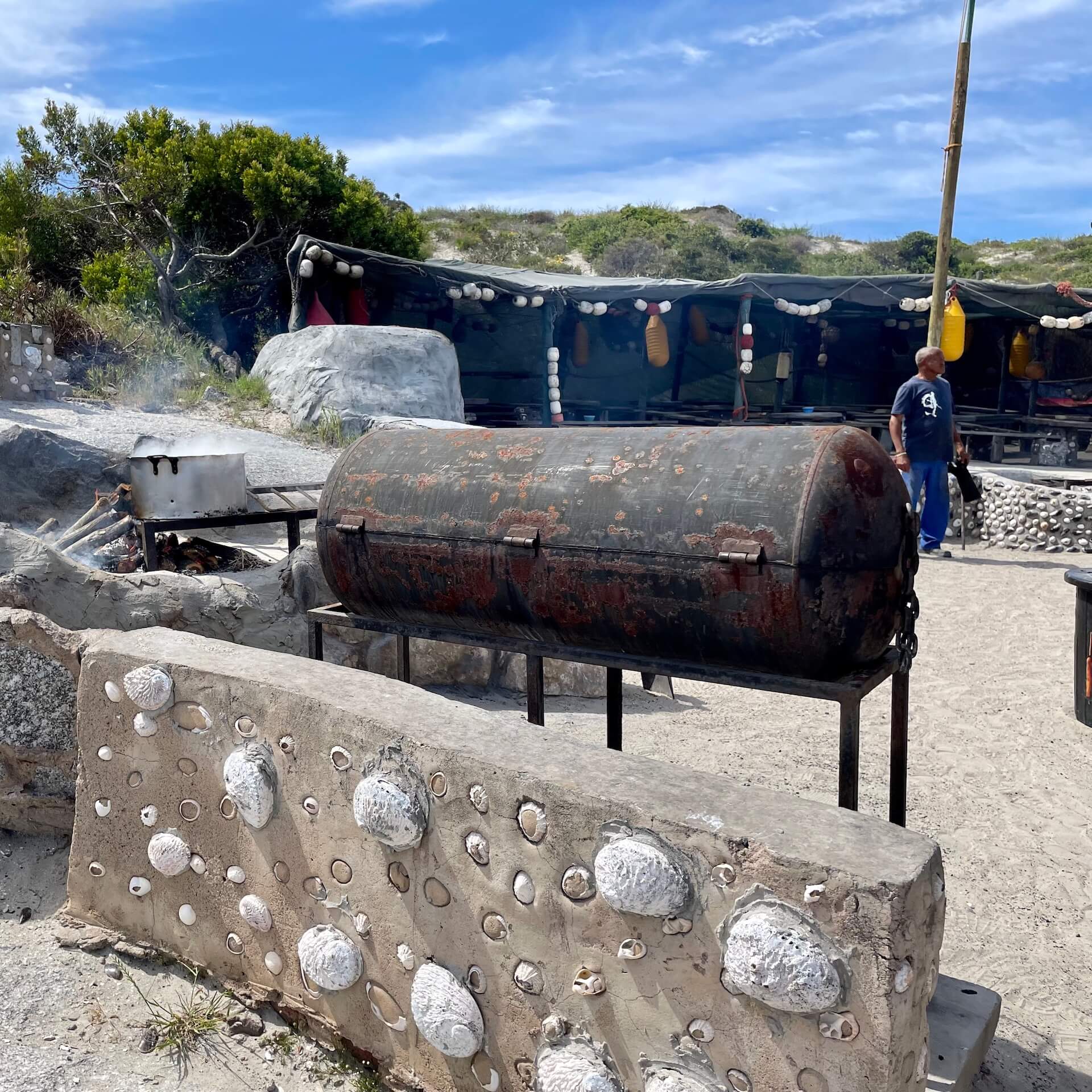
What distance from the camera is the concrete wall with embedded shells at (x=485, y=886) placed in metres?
1.62

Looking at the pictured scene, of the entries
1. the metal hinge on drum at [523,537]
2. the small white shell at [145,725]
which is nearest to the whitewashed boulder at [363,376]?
the metal hinge on drum at [523,537]

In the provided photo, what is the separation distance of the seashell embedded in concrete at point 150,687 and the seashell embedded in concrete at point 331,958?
2.34ft

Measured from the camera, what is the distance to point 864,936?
1568mm

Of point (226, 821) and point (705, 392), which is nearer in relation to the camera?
point (226, 821)

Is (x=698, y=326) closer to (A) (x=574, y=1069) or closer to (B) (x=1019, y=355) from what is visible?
(B) (x=1019, y=355)

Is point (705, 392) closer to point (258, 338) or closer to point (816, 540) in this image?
point (258, 338)

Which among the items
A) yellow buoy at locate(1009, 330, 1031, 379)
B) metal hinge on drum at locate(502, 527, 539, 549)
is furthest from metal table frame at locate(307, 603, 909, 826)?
yellow buoy at locate(1009, 330, 1031, 379)

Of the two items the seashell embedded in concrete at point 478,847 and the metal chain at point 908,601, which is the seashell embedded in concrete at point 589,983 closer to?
the seashell embedded in concrete at point 478,847

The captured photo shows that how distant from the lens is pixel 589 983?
187 centimetres

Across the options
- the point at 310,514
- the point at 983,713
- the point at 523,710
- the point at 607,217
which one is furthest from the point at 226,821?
the point at 607,217

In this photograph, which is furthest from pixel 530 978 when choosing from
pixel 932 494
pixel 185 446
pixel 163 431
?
pixel 163 431

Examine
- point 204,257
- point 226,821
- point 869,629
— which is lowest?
point 226,821

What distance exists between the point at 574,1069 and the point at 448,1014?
0.31 meters

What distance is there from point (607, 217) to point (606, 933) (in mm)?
36867
